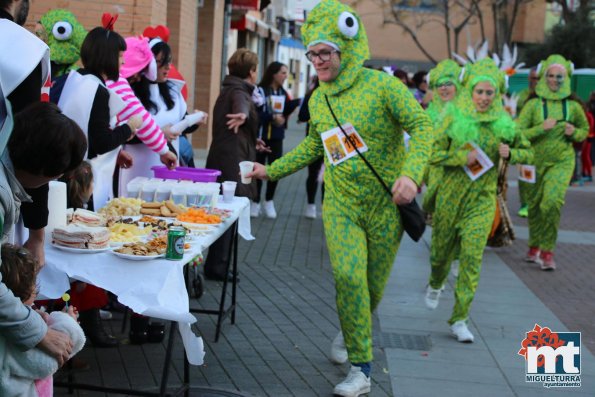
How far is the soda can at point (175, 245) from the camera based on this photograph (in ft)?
14.1

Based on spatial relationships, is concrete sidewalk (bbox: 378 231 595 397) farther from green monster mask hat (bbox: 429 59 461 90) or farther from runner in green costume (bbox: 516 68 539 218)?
green monster mask hat (bbox: 429 59 461 90)

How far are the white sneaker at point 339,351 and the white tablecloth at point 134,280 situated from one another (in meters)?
1.64

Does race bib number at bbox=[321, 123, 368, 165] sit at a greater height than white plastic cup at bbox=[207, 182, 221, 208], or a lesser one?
greater

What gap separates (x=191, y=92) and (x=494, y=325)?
388 inches

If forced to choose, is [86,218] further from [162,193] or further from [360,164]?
[360,164]

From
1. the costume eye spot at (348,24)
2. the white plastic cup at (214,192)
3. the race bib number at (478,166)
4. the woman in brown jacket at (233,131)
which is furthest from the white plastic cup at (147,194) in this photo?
the race bib number at (478,166)

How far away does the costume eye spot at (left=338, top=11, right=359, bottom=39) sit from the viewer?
5.20 meters

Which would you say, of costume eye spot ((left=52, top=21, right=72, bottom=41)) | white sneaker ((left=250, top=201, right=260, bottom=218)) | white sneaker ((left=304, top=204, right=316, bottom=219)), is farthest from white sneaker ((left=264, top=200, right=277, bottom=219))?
costume eye spot ((left=52, top=21, right=72, bottom=41))

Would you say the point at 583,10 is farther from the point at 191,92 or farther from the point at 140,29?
the point at 140,29

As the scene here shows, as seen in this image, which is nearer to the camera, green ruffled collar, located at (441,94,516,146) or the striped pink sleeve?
the striped pink sleeve

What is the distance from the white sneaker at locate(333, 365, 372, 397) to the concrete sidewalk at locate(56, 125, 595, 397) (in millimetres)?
134

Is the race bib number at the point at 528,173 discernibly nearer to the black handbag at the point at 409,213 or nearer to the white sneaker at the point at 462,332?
the white sneaker at the point at 462,332

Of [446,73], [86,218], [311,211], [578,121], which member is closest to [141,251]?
[86,218]

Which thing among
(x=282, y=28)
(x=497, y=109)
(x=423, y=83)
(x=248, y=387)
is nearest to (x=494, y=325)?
(x=497, y=109)
